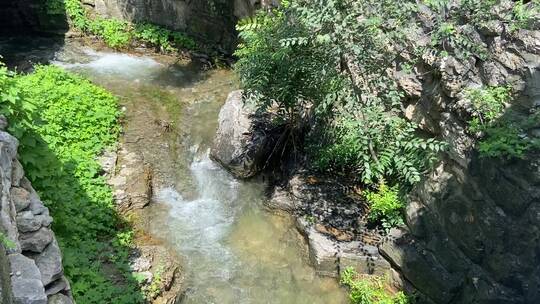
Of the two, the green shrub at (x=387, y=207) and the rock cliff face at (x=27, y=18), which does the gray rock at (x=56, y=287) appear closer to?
the green shrub at (x=387, y=207)

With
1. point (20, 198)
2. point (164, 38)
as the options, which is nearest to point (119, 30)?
point (164, 38)

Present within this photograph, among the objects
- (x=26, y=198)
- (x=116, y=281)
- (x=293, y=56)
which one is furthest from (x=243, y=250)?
(x=26, y=198)

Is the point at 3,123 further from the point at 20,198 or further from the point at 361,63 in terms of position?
the point at 361,63

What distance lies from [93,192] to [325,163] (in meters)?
4.10

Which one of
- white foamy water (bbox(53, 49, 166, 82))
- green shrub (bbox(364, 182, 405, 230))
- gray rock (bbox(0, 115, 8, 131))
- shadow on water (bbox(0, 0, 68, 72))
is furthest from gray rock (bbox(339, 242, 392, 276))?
shadow on water (bbox(0, 0, 68, 72))

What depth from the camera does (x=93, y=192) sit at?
27.9 feet

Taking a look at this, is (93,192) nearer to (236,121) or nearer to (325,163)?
(236,121)

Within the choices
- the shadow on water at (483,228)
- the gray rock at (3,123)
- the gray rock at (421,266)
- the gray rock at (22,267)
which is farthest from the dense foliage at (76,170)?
the shadow on water at (483,228)

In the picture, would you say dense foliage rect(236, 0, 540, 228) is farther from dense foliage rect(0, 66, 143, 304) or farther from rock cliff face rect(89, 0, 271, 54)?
rock cliff face rect(89, 0, 271, 54)

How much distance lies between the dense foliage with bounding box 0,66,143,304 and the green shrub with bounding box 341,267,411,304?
3082 millimetres

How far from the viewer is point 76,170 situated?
875 centimetres

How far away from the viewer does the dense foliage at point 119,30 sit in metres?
15.0

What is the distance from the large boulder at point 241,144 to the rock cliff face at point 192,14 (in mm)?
4168

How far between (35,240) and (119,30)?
11.8 metres
